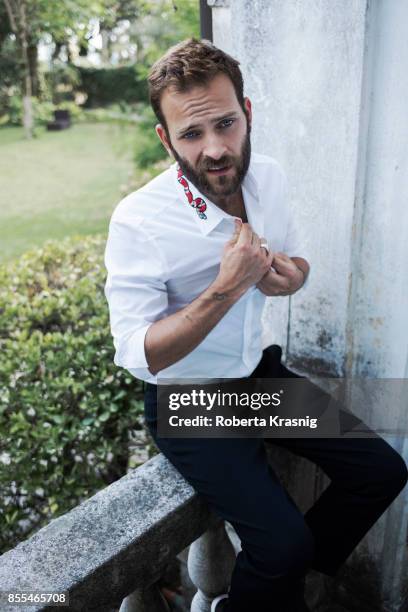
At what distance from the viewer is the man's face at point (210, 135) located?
1853 mm

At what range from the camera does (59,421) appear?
2.44 meters

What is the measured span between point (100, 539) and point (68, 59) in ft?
50.4

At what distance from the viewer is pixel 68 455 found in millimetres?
Answer: 2516

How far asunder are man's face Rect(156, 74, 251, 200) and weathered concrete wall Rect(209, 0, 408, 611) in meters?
0.31

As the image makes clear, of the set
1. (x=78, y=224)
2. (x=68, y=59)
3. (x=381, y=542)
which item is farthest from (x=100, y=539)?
(x=68, y=59)

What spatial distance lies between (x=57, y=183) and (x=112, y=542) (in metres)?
10.8

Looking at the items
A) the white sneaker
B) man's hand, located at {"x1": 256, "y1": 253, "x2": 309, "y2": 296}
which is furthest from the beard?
the white sneaker

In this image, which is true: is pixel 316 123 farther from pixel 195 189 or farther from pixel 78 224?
pixel 78 224

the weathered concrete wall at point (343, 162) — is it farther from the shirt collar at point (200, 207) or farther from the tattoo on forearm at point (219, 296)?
the tattoo on forearm at point (219, 296)

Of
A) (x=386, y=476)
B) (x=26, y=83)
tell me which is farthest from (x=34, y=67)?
(x=386, y=476)

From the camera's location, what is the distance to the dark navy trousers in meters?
1.80

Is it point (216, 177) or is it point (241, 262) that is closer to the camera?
point (241, 262)

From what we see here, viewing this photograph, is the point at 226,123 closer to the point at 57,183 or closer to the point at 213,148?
the point at 213,148

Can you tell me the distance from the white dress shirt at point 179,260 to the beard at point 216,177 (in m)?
0.04
